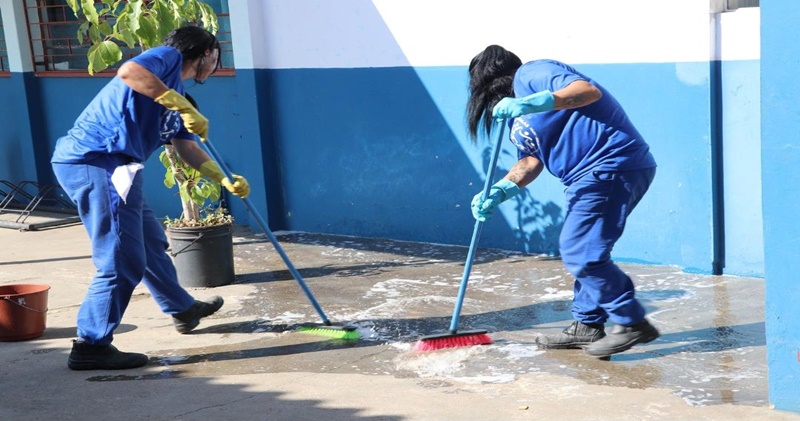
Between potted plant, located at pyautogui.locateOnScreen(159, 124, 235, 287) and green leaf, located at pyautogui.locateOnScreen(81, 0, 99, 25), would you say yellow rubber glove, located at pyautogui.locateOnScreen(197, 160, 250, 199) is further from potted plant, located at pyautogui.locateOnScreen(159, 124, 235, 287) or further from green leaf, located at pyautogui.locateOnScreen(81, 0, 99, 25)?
green leaf, located at pyautogui.locateOnScreen(81, 0, 99, 25)

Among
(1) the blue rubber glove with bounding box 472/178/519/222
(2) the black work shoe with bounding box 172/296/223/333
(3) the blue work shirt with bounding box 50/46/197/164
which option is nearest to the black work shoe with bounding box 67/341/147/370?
(2) the black work shoe with bounding box 172/296/223/333

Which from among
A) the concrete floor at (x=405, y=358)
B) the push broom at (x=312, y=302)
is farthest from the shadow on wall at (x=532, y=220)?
the push broom at (x=312, y=302)

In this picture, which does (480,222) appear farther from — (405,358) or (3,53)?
(3,53)

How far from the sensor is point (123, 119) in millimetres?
5367

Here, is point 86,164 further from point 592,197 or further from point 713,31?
point 713,31

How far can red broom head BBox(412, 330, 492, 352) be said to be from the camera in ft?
17.8

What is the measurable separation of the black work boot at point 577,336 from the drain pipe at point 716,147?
1599 millimetres

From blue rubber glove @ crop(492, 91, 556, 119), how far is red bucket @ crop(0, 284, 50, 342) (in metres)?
2.95

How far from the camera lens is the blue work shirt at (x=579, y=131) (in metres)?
5.00

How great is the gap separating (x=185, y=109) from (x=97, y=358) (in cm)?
138

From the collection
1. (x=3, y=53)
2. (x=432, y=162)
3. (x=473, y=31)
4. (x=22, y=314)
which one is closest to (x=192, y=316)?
A: (x=22, y=314)

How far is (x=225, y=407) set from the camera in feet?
15.7

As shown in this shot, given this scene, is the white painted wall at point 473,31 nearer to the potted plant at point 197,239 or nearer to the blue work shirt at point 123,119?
the potted plant at point 197,239

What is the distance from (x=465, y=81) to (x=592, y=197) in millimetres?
2861
